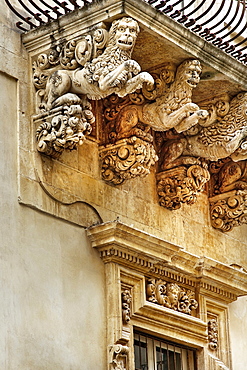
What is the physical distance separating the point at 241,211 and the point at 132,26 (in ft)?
10.7

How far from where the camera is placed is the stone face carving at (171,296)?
42.2 feet

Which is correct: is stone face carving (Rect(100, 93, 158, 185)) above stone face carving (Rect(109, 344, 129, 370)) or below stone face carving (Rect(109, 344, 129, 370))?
above

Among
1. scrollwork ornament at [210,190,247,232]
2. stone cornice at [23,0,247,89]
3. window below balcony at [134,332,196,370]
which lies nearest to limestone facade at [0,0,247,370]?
stone cornice at [23,0,247,89]

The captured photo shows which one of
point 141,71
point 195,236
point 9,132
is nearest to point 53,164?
point 9,132

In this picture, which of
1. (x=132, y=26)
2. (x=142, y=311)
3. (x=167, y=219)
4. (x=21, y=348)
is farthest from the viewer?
(x=167, y=219)

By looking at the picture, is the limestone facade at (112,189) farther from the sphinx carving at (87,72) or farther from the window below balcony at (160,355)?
the window below balcony at (160,355)

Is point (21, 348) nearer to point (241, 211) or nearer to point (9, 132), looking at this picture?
point (9, 132)

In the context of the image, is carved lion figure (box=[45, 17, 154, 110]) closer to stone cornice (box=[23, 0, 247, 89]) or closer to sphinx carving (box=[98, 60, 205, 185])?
stone cornice (box=[23, 0, 247, 89])

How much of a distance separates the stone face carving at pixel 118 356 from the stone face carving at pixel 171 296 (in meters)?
0.92

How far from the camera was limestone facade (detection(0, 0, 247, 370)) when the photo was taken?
1155 cm

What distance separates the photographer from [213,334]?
13578 mm

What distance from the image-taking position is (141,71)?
503 inches

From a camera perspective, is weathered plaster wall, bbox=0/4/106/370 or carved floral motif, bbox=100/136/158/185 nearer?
weathered plaster wall, bbox=0/4/106/370

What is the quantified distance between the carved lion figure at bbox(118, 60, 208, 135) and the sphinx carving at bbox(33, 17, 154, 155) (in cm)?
75
